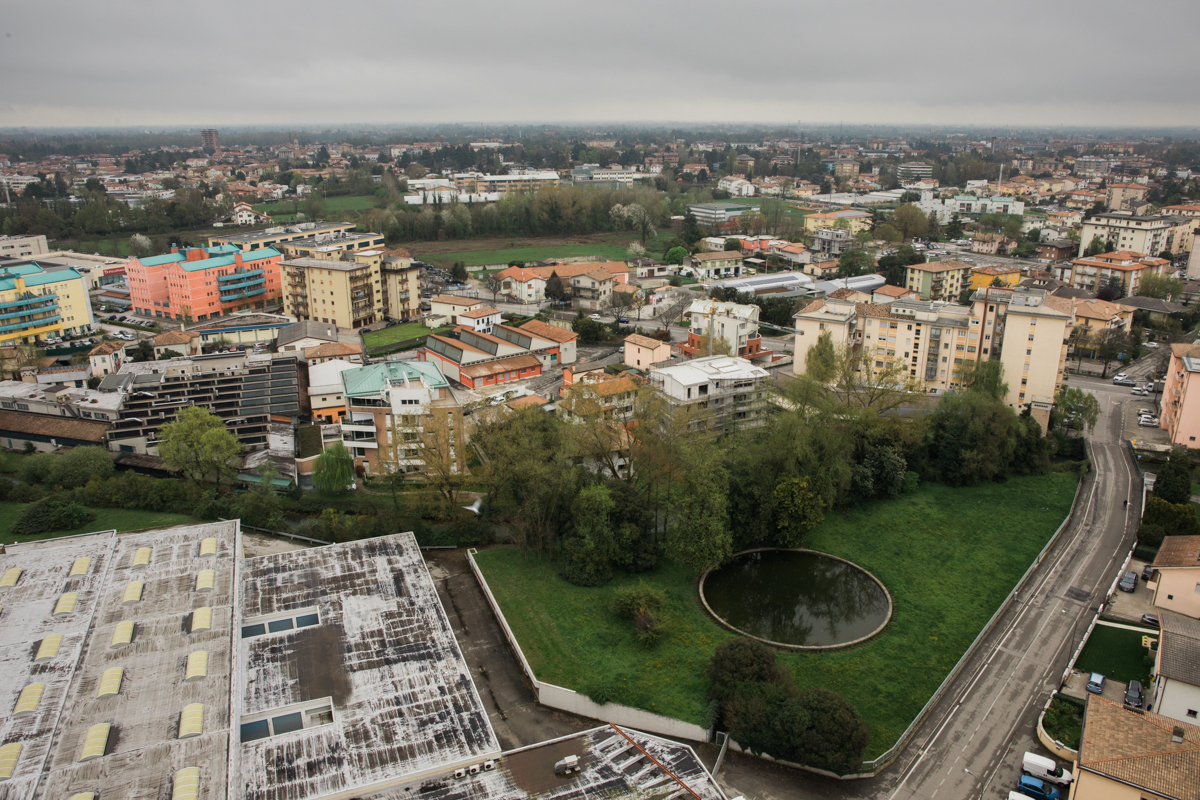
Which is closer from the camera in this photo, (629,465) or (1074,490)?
(629,465)

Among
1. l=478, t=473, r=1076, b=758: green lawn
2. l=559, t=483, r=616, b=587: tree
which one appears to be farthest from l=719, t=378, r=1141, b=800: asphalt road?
l=559, t=483, r=616, b=587: tree

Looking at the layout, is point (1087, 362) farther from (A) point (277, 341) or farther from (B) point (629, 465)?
(A) point (277, 341)

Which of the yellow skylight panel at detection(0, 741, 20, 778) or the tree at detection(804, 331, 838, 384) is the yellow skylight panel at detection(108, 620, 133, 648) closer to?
the yellow skylight panel at detection(0, 741, 20, 778)

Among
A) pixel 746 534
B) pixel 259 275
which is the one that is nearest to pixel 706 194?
pixel 259 275

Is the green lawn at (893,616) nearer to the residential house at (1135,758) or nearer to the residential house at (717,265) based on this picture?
the residential house at (1135,758)

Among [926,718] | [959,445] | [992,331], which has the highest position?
[992,331]

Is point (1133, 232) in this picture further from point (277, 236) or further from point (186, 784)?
point (186, 784)
